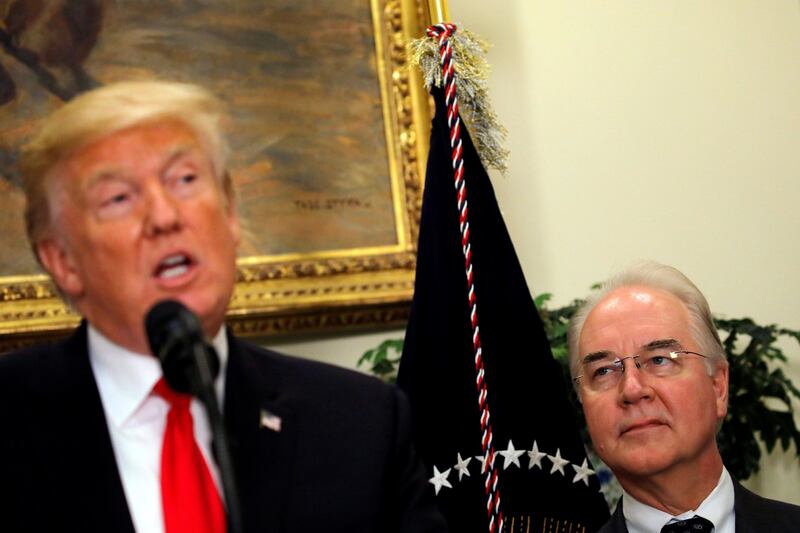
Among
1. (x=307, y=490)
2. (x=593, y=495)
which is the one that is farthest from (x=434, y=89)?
(x=307, y=490)

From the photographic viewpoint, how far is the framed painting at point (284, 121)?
3543mm

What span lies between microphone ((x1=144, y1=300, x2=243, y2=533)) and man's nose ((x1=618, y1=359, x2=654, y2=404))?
60.2 inches

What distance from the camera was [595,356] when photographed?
2889 mm

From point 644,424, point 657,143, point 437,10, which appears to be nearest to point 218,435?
point 644,424

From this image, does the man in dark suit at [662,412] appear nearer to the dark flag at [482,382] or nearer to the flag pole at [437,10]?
the dark flag at [482,382]

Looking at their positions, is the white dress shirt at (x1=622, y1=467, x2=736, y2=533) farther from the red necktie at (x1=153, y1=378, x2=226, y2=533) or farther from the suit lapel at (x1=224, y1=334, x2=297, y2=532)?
the red necktie at (x1=153, y1=378, x2=226, y2=533)

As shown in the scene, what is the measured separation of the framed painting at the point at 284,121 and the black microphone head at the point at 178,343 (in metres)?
2.08

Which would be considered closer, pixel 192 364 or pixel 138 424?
pixel 192 364

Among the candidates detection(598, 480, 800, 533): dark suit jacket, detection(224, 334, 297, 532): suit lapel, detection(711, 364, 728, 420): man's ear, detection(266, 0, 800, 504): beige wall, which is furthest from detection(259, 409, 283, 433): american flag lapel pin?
detection(266, 0, 800, 504): beige wall

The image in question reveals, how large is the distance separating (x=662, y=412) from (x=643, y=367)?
0.13m

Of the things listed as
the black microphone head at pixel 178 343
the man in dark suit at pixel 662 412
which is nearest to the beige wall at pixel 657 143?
the man in dark suit at pixel 662 412

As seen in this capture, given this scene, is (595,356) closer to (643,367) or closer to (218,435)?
(643,367)

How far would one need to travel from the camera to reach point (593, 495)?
3053 millimetres

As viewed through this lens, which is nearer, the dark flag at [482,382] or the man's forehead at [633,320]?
the man's forehead at [633,320]
